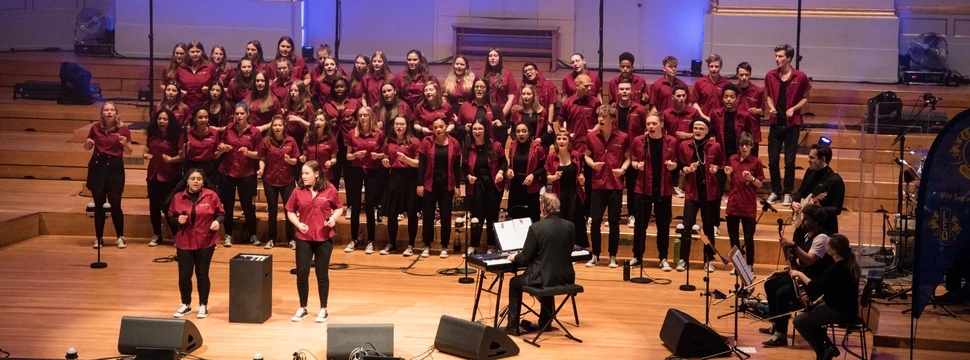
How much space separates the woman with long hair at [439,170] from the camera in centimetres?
1018

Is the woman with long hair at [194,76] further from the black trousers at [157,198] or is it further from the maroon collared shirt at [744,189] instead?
the maroon collared shirt at [744,189]

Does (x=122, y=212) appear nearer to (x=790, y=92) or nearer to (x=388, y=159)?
(x=388, y=159)

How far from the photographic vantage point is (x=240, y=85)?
11.0m

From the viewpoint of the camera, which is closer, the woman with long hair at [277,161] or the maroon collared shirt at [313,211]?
the maroon collared shirt at [313,211]

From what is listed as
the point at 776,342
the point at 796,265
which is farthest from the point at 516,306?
the point at 796,265

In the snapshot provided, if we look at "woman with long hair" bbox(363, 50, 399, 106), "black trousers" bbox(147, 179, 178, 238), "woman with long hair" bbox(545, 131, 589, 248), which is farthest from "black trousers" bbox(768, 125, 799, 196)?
"black trousers" bbox(147, 179, 178, 238)

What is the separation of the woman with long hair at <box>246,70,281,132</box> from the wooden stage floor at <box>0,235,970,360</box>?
1.26 meters

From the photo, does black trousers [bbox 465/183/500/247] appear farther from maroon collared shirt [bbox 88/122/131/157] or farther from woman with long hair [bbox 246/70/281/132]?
maroon collared shirt [bbox 88/122/131/157]

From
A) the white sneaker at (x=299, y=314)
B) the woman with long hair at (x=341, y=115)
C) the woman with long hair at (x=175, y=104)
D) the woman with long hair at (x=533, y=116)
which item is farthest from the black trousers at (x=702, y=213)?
the woman with long hair at (x=175, y=104)

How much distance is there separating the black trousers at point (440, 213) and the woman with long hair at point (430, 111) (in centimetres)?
61

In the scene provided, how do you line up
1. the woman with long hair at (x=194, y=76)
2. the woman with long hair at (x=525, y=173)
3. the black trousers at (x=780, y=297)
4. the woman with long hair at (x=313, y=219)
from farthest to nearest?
the woman with long hair at (x=194, y=76), the woman with long hair at (x=525, y=173), the woman with long hair at (x=313, y=219), the black trousers at (x=780, y=297)

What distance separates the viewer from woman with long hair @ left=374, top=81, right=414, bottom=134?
10.4m

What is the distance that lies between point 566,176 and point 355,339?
10.9 feet

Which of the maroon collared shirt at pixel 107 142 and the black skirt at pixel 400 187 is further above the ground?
the maroon collared shirt at pixel 107 142
